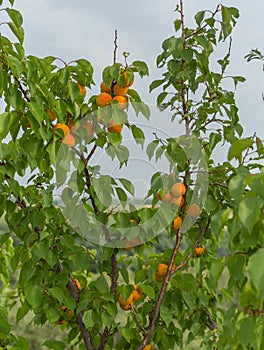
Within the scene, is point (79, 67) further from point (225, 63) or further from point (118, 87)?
point (225, 63)

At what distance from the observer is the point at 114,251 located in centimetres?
189

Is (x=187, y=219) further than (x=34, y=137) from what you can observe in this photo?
Yes

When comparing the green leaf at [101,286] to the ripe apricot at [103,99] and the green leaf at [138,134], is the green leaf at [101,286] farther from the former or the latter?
the ripe apricot at [103,99]

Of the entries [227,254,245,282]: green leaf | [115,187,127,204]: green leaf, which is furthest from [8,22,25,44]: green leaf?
[227,254,245,282]: green leaf

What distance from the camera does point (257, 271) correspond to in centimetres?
99

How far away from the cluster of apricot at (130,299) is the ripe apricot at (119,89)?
637 millimetres

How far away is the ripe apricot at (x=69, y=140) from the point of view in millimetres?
1750

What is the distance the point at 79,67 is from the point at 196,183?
51cm

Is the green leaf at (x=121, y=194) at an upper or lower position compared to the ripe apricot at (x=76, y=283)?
upper

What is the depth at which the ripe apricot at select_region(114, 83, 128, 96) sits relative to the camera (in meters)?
1.82

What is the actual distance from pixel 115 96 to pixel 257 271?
0.95m

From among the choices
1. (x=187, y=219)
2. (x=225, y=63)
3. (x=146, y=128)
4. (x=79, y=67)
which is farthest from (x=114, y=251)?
(x=225, y=63)

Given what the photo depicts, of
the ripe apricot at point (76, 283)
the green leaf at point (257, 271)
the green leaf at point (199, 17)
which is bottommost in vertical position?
the green leaf at point (257, 271)

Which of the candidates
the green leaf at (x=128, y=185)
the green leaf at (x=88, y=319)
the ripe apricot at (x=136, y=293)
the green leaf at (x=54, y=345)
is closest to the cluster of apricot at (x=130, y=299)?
the ripe apricot at (x=136, y=293)
